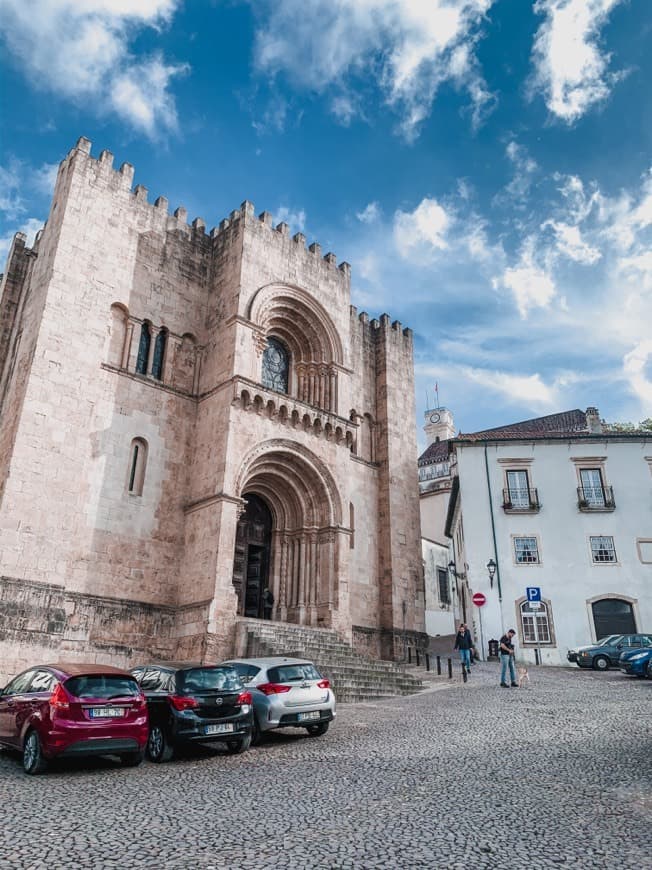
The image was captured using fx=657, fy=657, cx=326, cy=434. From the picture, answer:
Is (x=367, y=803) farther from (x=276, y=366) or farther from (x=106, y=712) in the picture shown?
(x=276, y=366)

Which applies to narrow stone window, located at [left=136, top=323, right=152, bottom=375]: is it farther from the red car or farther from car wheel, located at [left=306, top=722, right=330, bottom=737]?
car wheel, located at [left=306, top=722, right=330, bottom=737]

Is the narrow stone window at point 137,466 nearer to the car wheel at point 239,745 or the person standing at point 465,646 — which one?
the car wheel at point 239,745

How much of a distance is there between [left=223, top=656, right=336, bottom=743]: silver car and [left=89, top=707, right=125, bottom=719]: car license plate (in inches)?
111

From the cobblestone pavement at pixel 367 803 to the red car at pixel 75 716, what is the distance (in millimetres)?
333

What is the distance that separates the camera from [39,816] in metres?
6.46

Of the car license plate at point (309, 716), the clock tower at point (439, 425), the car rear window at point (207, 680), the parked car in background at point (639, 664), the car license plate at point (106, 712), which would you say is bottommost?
the car license plate at point (309, 716)

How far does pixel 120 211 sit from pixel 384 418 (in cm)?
1286

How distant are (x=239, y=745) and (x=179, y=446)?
39.8 feet

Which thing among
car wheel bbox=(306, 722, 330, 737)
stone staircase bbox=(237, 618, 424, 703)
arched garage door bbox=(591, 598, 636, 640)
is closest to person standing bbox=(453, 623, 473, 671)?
stone staircase bbox=(237, 618, 424, 703)

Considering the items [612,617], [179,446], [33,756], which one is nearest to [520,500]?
[612,617]

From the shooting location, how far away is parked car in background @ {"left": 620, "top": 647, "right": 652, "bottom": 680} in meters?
18.9

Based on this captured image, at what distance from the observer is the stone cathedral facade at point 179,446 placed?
58.0 feet

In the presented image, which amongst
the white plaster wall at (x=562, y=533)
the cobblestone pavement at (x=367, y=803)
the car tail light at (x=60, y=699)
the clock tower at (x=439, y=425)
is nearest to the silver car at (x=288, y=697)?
the cobblestone pavement at (x=367, y=803)

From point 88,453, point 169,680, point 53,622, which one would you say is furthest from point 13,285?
point 169,680
